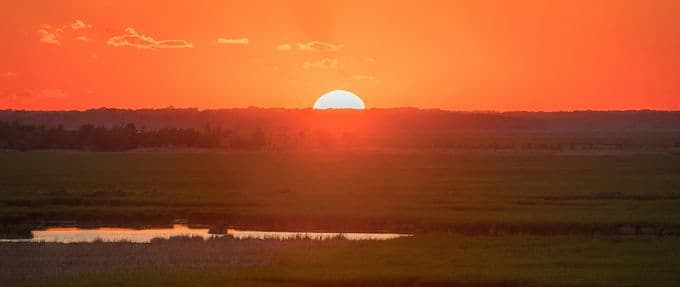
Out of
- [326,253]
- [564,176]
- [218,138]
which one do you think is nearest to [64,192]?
[326,253]

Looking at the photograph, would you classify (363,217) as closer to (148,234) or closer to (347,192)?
(148,234)

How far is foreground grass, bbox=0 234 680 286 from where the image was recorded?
24094mm

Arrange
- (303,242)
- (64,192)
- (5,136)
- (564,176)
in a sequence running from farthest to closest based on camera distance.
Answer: (5,136) → (564,176) → (64,192) → (303,242)

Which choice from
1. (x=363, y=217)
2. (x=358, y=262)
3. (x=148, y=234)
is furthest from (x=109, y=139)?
(x=358, y=262)

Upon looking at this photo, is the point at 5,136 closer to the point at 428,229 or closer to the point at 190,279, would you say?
the point at 428,229

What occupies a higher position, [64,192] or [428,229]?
[64,192]

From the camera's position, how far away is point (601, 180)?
56.6 metres

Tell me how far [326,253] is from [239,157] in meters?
55.6

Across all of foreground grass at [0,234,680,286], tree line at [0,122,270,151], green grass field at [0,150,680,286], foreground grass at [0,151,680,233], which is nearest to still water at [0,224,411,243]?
green grass field at [0,150,680,286]

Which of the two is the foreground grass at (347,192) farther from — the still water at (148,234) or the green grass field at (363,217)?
the still water at (148,234)

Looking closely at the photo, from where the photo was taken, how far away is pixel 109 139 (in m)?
99.6

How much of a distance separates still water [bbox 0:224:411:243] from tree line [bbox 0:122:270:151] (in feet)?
202

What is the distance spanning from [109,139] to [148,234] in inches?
2578

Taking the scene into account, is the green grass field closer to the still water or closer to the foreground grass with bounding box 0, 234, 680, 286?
the foreground grass with bounding box 0, 234, 680, 286
